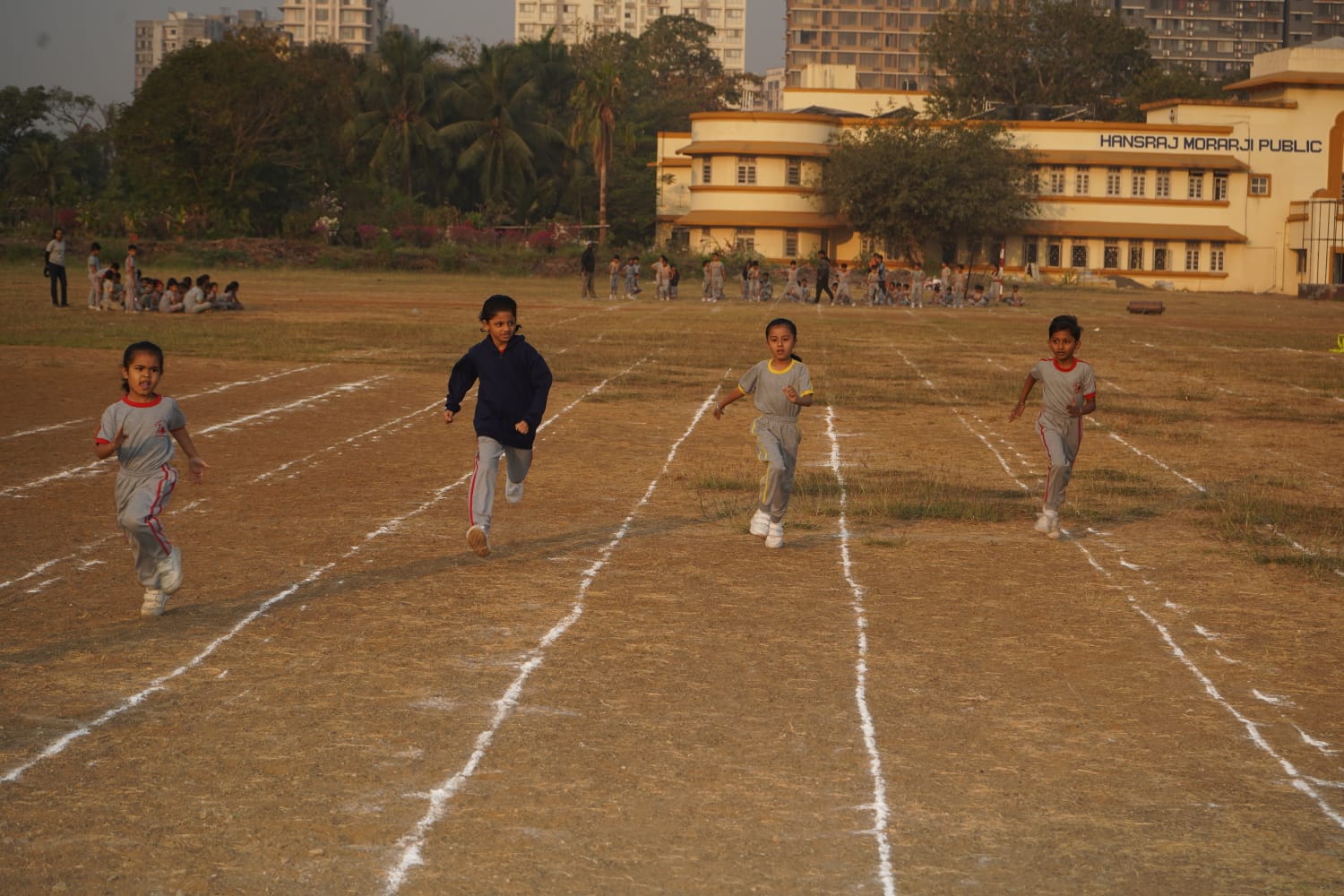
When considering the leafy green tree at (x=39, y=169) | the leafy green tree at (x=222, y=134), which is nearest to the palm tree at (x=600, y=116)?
Result: the leafy green tree at (x=222, y=134)

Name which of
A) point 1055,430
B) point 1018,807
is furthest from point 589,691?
point 1055,430

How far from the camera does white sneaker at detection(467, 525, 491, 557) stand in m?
8.52

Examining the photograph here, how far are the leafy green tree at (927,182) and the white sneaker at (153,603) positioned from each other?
193 feet

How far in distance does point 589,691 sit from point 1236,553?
4.92m

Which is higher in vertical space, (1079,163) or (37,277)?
(1079,163)

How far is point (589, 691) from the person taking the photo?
627cm

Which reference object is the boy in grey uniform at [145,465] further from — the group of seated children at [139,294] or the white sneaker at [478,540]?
the group of seated children at [139,294]

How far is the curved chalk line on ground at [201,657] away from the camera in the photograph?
5355mm

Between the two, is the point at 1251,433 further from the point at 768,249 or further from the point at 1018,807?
the point at 768,249

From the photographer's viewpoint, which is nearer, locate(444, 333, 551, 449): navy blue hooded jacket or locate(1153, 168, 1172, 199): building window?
locate(444, 333, 551, 449): navy blue hooded jacket

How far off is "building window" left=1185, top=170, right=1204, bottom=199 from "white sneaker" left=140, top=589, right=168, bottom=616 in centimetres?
6665

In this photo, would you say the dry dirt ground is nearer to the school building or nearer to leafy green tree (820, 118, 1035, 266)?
leafy green tree (820, 118, 1035, 266)

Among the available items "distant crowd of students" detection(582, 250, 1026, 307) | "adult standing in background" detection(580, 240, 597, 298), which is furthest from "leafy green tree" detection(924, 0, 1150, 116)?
"adult standing in background" detection(580, 240, 597, 298)

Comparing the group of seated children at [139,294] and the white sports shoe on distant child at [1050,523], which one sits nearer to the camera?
the white sports shoe on distant child at [1050,523]
